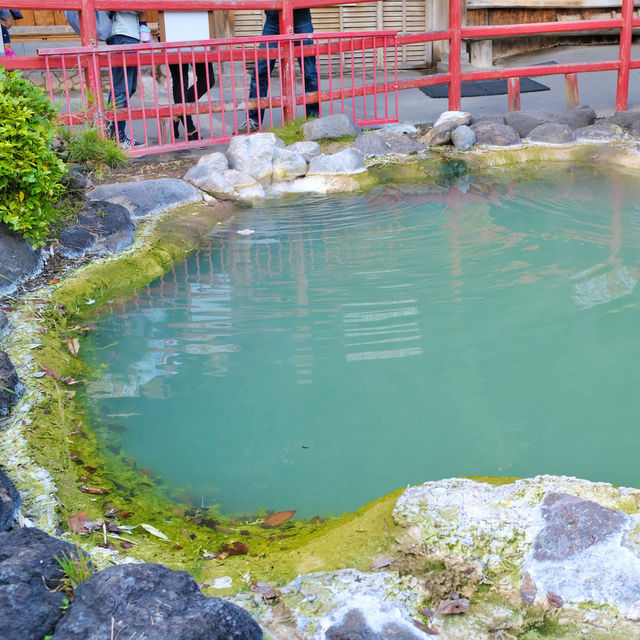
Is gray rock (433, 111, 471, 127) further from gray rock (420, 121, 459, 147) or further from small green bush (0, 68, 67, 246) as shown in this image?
small green bush (0, 68, 67, 246)

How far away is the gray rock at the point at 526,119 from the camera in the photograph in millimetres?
7918

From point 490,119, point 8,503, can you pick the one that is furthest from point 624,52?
point 8,503

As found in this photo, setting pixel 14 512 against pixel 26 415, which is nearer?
pixel 14 512

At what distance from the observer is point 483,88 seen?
35.5 ft

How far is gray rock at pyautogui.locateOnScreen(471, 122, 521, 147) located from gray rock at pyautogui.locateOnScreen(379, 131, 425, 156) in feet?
1.98

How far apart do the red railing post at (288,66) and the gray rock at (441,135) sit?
4.41ft

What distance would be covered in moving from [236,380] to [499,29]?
6.02m

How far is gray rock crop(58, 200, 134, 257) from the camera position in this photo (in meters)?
5.09

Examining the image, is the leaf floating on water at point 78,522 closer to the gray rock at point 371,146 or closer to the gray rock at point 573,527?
the gray rock at point 573,527

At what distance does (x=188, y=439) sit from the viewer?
3.32 m

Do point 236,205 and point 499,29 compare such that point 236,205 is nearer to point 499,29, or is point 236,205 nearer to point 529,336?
point 529,336

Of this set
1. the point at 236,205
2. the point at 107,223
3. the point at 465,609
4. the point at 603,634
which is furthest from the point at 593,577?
the point at 236,205

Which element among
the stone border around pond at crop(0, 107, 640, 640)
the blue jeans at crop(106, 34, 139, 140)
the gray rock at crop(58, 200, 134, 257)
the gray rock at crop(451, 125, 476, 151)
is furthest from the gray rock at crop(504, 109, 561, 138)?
the stone border around pond at crop(0, 107, 640, 640)

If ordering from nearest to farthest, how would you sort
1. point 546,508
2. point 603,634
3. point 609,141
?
point 603,634 → point 546,508 → point 609,141
